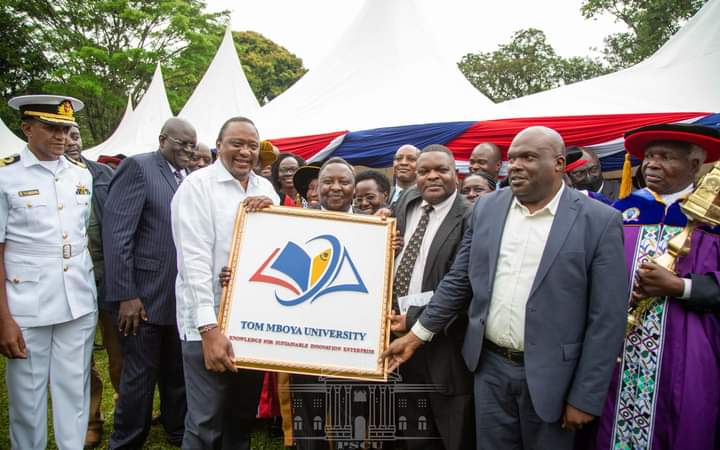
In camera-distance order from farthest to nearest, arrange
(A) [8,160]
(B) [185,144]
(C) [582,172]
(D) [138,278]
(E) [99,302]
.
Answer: (C) [582,172], (E) [99,302], (B) [185,144], (D) [138,278], (A) [8,160]

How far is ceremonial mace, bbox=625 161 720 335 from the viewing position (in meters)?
2.10

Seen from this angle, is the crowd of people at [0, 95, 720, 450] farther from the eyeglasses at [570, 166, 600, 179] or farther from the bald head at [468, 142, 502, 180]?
the eyeglasses at [570, 166, 600, 179]

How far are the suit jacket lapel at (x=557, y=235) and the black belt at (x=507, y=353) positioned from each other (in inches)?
12.5

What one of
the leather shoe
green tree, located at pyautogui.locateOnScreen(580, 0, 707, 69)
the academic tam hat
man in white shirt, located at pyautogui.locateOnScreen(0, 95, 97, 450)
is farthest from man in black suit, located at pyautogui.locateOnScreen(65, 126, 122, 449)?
green tree, located at pyautogui.locateOnScreen(580, 0, 707, 69)

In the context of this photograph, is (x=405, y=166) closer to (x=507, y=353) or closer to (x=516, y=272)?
(x=516, y=272)

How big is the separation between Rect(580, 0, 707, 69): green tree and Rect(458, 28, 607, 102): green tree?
7584 millimetres

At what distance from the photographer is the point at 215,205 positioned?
2.50m

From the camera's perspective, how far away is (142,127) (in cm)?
1628

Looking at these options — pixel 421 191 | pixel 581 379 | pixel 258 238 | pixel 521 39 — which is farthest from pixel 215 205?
pixel 521 39

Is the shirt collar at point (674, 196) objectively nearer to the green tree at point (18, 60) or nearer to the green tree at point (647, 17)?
the green tree at point (647, 17)

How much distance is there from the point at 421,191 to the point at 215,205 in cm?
123

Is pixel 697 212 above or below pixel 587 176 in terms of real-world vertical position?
below

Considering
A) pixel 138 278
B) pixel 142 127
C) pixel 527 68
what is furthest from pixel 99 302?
pixel 527 68

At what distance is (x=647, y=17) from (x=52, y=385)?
78.2 feet
